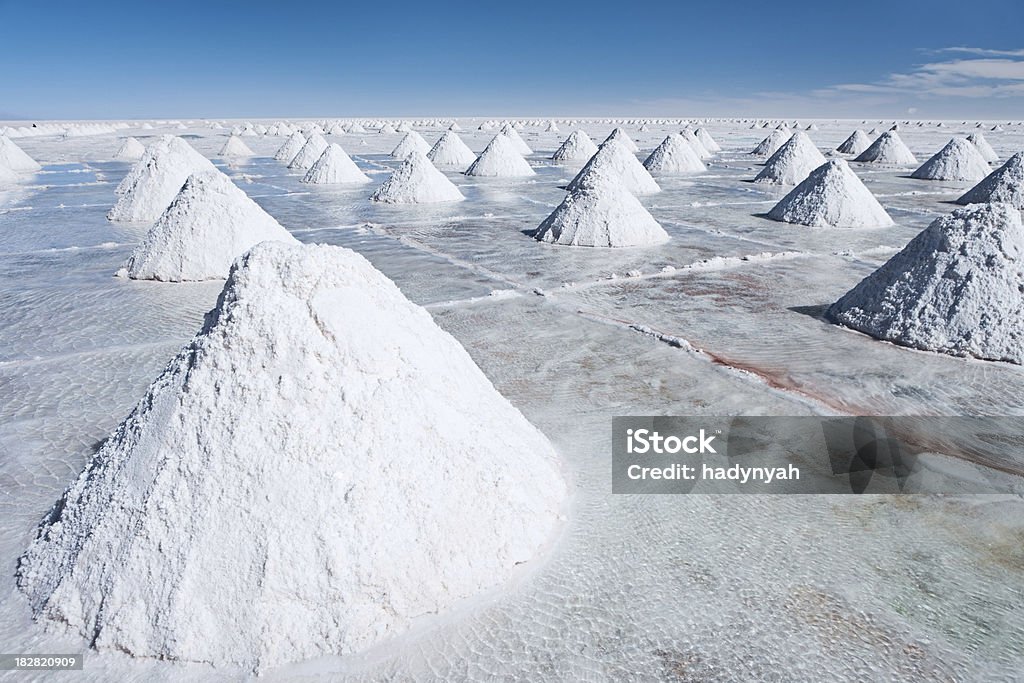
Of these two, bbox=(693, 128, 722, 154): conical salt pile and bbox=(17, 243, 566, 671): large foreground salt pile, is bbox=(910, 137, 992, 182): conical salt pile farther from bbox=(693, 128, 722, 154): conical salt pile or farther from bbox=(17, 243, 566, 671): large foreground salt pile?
bbox=(17, 243, 566, 671): large foreground salt pile

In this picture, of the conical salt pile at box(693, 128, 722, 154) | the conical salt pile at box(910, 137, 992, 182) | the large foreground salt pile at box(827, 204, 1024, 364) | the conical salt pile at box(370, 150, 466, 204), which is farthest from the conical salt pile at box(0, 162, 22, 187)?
the conical salt pile at box(693, 128, 722, 154)

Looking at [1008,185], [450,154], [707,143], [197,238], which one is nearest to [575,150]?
[450,154]

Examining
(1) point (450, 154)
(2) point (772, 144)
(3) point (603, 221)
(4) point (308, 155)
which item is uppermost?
(2) point (772, 144)

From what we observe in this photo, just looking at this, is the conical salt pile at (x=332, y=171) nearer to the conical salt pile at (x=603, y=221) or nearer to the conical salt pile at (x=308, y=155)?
the conical salt pile at (x=308, y=155)

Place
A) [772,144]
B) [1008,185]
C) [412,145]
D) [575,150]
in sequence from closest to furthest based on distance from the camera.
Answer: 1. [1008,185]
2. [412,145]
3. [575,150]
4. [772,144]

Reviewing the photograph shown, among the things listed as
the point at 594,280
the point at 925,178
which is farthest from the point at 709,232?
the point at 925,178

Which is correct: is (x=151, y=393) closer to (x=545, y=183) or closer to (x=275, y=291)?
(x=275, y=291)

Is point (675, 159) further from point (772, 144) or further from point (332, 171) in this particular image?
point (332, 171)
